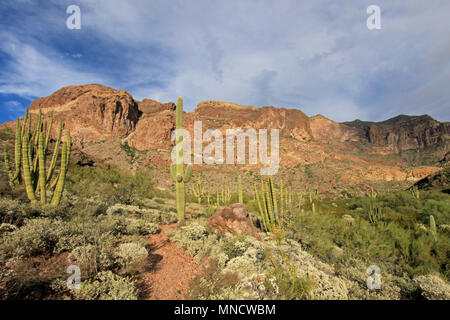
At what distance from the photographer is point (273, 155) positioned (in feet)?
219

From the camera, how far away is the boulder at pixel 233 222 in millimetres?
6914

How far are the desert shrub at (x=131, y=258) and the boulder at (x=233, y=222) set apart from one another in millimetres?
3186

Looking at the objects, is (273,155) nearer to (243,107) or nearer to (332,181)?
(332,181)

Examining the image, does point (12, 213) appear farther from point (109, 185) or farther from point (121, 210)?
point (109, 185)

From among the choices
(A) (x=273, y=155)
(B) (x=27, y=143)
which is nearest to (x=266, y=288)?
(B) (x=27, y=143)

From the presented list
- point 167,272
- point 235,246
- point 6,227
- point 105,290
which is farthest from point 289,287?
point 6,227

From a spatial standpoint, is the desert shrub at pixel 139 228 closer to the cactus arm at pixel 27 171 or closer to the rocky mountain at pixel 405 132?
the cactus arm at pixel 27 171

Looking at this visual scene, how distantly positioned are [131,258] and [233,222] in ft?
11.9

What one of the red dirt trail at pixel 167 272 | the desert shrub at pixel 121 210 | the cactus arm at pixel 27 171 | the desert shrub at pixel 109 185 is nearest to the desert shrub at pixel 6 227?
the cactus arm at pixel 27 171

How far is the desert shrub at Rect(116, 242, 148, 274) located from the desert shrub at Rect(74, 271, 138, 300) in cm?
48

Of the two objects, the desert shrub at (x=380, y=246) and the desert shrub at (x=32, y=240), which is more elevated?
the desert shrub at (x=32, y=240)

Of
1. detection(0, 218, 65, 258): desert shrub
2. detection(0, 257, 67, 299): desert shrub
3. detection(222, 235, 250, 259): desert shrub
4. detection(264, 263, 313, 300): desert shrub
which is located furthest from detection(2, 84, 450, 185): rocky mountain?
detection(264, 263, 313, 300): desert shrub
